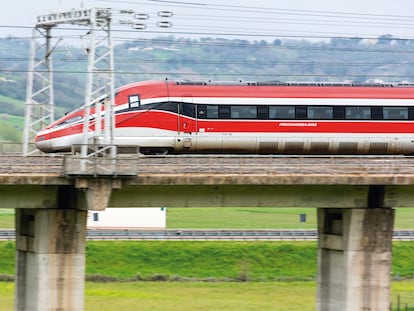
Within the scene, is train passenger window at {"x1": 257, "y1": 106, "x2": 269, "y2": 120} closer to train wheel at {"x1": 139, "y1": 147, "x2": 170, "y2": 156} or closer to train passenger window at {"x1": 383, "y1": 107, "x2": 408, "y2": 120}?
train wheel at {"x1": 139, "y1": 147, "x2": 170, "y2": 156}

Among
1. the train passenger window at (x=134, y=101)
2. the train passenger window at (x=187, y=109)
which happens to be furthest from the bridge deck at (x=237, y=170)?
the train passenger window at (x=134, y=101)

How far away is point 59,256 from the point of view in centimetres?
4928

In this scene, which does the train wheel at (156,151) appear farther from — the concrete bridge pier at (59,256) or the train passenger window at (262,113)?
the concrete bridge pier at (59,256)

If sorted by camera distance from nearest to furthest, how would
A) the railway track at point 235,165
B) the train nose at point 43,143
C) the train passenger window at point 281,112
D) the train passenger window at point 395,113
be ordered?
the railway track at point 235,165
the train nose at point 43,143
the train passenger window at point 281,112
the train passenger window at point 395,113

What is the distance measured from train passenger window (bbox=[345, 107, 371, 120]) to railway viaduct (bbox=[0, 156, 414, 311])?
5.88 m

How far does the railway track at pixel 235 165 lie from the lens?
48.5 m

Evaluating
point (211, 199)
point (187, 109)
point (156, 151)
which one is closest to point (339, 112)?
point (187, 109)

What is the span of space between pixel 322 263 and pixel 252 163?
237 inches

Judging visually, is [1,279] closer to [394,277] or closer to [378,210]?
[394,277]

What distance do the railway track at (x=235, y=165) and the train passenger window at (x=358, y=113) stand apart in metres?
6.65

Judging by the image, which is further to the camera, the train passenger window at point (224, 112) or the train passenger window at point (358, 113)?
the train passenger window at point (358, 113)

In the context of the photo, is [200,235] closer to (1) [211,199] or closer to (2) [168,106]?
(2) [168,106]

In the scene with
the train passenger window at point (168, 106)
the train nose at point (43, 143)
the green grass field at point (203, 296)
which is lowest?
the green grass field at point (203, 296)

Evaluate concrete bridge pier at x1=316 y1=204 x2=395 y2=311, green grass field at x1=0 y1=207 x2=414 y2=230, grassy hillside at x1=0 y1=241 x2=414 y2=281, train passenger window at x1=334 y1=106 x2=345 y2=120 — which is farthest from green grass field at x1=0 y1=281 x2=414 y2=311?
green grass field at x1=0 y1=207 x2=414 y2=230
